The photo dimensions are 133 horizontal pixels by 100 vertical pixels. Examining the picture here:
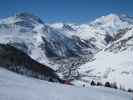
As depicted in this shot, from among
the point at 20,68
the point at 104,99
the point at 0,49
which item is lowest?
the point at 104,99

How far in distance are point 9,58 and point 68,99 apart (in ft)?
364

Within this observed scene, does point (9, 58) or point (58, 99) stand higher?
point (9, 58)

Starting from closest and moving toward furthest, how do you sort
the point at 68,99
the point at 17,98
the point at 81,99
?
1. the point at 17,98
2. the point at 68,99
3. the point at 81,99

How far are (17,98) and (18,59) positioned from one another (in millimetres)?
126737

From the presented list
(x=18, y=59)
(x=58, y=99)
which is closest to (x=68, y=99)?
(x=58, y=99)

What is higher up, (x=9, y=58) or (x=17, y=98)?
(x=9, y=58)

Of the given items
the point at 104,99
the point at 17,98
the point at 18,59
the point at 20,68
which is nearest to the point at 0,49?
the point at 18,59

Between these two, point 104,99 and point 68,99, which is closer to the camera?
point 68,99

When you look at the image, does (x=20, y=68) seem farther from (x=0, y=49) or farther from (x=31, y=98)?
(x=31, y=98)

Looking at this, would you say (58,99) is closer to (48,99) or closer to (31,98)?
(48,99)

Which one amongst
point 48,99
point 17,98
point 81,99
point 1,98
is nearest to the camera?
point 1,98

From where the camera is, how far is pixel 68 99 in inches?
1203

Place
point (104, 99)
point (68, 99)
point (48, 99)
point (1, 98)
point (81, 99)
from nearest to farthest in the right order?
point (1, 98)
point (48, 99)
point (68, 99)
point (81, 99)
point (104, 99)

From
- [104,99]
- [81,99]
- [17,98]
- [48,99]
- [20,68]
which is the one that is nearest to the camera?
[17,98]
